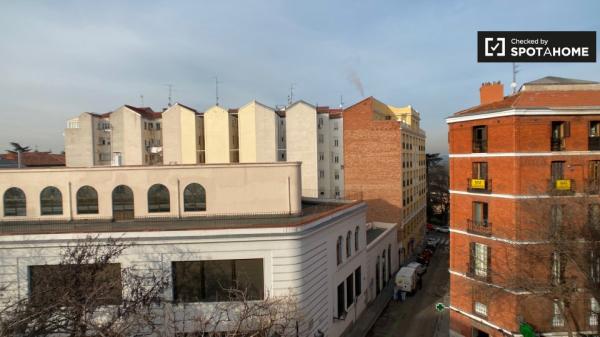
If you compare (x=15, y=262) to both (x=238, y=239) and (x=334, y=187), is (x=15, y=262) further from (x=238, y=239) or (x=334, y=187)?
(x=334, y=187)

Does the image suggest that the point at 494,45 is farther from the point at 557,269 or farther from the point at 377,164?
the point at 377,164

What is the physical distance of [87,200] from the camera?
18.9 m

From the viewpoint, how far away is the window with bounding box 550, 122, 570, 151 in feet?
62.1

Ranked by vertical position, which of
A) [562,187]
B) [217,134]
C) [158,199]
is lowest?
[158,199]

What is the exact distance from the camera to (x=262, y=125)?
45031 millimetres

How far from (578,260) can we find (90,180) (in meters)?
24.3

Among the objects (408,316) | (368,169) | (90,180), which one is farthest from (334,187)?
(90,180)

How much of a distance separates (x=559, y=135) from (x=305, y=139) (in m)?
28.8

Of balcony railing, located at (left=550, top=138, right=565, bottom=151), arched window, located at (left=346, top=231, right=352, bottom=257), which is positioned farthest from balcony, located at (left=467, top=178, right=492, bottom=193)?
arched window, located at (left=346, top=231, right=352, bottom=257)

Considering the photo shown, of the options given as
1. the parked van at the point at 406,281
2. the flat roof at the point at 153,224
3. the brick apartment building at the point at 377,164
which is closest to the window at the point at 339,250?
the flat roof at the point at 153,224

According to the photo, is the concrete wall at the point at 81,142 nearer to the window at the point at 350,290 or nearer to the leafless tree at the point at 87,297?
the leafless tree at the point at 87,297

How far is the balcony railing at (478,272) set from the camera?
20156 millimetres

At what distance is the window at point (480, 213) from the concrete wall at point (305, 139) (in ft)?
81.3

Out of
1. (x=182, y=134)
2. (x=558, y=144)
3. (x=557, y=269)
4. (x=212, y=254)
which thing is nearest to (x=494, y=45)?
(x=558, y=144)
